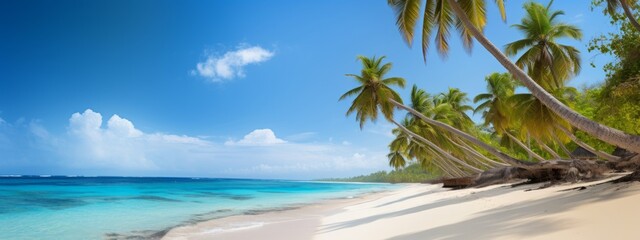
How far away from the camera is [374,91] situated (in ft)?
74.6

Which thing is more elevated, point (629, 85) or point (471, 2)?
point (471, 2)

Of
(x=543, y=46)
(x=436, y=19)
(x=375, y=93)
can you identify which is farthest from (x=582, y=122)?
(x=375, y=93)

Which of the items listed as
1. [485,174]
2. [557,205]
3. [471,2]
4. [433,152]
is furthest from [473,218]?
[433,152]

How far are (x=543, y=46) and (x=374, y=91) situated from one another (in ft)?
30.5

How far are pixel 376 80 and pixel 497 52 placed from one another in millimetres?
14290

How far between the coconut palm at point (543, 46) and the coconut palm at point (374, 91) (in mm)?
7327

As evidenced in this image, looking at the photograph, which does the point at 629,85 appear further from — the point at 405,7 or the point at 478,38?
the point at 405,7

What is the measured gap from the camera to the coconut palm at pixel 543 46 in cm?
1672

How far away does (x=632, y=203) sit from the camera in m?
5.56

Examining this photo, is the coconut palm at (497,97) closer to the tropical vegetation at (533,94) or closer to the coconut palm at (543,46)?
the tropical vegetation at (533,94)

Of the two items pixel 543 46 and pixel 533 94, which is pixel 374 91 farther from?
pixel 533 94

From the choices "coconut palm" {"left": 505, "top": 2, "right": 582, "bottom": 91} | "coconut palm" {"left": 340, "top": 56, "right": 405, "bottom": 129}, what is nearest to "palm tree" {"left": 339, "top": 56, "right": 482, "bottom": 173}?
"coconut palm" {"left": 340, "top": 56, "right": 405, "bottom": 129}

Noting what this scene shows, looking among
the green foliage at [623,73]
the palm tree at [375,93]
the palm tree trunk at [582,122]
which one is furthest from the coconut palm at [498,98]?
the palm tree trunk at [582,122]

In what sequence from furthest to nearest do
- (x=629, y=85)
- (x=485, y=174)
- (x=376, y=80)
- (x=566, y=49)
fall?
1. (x=376, y=80)
2. (x=485, y=174)
3. (x=566, y=49)
4. (x=629, y=85)
